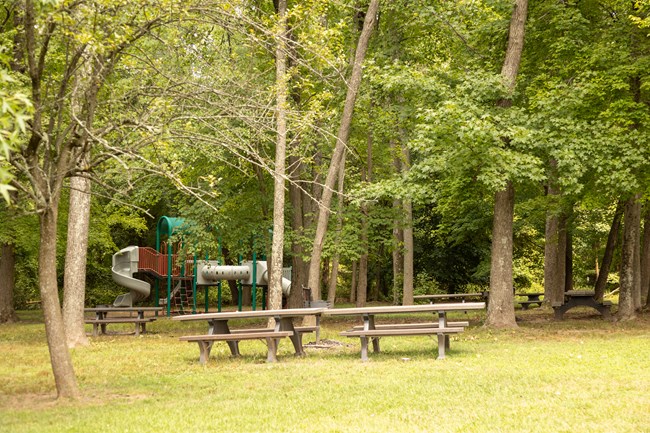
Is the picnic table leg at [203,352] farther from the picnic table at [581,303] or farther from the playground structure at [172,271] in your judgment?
the playground structure at [172,271]

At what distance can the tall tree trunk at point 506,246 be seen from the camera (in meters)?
17.7

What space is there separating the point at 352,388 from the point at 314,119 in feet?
16.5

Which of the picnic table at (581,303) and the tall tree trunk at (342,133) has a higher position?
the tall tree trunk at (342,133)

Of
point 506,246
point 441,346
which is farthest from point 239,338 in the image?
point 506,246

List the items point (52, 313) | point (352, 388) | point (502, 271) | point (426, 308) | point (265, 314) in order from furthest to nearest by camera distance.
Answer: point (502, 271), point (265, 314), point (426, 308), point (352, 388), point (52, 313)

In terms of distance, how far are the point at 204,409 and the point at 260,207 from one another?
15.0m

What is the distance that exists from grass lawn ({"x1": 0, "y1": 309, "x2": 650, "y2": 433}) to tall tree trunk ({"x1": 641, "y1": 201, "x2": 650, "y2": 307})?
9.60 meters

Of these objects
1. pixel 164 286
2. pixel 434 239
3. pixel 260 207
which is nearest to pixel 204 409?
pixel 260 207

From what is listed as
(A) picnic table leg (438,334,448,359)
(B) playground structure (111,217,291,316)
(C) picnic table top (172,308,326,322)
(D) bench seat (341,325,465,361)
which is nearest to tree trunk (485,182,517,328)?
(D) bench seat (341,325,465,361)

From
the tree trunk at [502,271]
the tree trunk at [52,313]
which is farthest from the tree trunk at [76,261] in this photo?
the tree trunk at [502,271]

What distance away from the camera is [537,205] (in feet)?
72.4

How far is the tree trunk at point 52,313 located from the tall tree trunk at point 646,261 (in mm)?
17888

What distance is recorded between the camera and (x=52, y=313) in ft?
30.4

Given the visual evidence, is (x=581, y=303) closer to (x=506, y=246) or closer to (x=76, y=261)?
(x=506, y=246)
